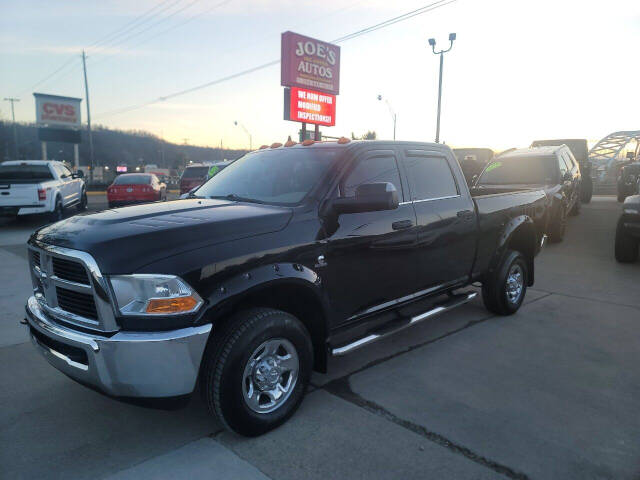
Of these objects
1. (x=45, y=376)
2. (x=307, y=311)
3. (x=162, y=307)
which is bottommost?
(x=45, y=376)

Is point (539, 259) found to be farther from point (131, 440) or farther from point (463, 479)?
point (131, 440)

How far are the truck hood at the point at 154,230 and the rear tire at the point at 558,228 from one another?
854cm

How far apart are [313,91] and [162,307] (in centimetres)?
2263

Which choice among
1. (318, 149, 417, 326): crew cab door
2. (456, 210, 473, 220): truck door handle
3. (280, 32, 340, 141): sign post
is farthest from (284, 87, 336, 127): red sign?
(318, 149, 417, 326): crew cab door

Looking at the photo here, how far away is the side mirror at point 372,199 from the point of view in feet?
10.0

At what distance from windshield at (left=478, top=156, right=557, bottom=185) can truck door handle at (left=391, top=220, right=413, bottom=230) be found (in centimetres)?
715

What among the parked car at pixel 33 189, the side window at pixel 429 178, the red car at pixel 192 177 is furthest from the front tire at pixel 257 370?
the red car at pixel 192 177

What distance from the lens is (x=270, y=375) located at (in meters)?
2.94

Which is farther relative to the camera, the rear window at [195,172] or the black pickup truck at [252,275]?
the rear window at [195,172]

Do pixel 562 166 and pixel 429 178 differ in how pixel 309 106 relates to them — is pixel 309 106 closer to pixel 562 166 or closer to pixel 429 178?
pixel 562 166

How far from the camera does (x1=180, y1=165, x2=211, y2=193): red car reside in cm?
1933

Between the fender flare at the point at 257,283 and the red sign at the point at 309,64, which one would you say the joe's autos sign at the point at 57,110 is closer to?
the red sign at the point at 309,64

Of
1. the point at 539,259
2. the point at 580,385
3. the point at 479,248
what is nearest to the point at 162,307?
the point at 580,385

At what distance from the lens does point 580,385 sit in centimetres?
360
